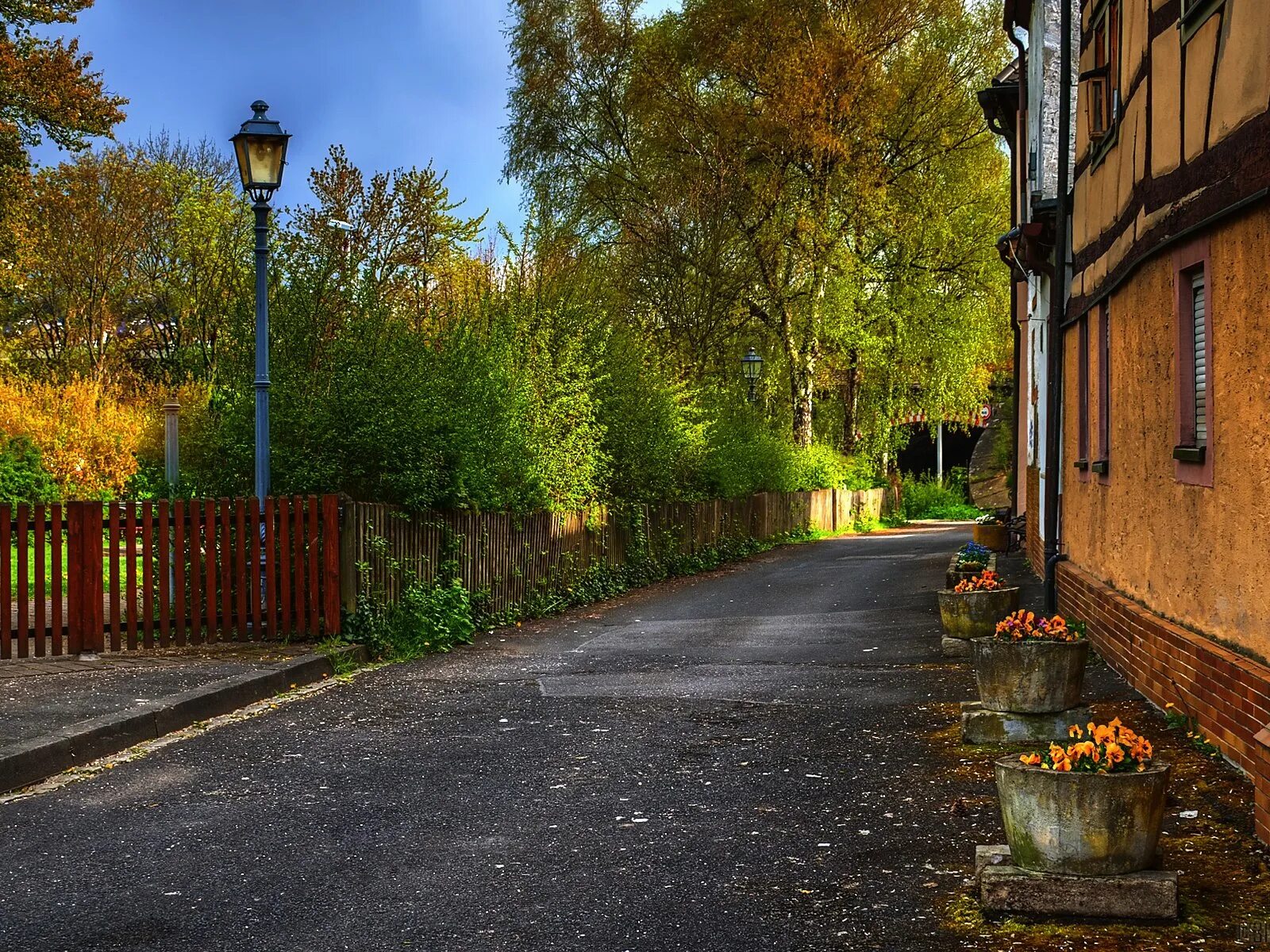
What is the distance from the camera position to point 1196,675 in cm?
757

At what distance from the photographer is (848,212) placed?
118 ft

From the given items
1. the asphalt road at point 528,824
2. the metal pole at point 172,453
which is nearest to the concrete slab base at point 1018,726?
the asphalt road at point 528,824

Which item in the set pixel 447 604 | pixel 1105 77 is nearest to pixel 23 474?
pixel 447 604

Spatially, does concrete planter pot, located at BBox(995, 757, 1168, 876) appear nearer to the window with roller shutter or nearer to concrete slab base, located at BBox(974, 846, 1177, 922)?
concrete slab base, located at BBox(974, 846, 1177, 922)

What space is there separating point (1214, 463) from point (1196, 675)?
1.14 meters

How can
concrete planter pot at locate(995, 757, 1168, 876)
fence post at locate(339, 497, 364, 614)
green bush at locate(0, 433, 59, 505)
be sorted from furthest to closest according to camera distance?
green bush at locate(0, 433, 59, 505), fence post at locate(339, 497, 364, 614), concrete planter pot at locate(995, 757, 1168, 876)

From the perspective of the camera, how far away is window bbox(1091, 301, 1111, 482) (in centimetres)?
1151

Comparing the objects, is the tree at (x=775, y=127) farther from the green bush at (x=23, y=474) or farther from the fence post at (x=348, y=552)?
the fence post at (x=348, y=552)

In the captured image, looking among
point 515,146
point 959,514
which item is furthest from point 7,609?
point 959,514

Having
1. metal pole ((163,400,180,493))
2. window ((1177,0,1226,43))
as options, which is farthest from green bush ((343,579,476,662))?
window ((1177,0,1226,43))

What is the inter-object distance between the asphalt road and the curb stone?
0.30 meters

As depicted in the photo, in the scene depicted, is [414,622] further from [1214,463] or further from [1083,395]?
[1214,463]

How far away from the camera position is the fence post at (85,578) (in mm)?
11555

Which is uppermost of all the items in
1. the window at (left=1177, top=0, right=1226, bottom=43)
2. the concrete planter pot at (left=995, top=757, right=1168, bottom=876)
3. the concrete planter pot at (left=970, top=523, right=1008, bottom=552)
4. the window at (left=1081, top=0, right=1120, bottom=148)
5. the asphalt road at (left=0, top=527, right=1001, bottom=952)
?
the window at (left=1081, top=0, right=1120, bottom=148)
